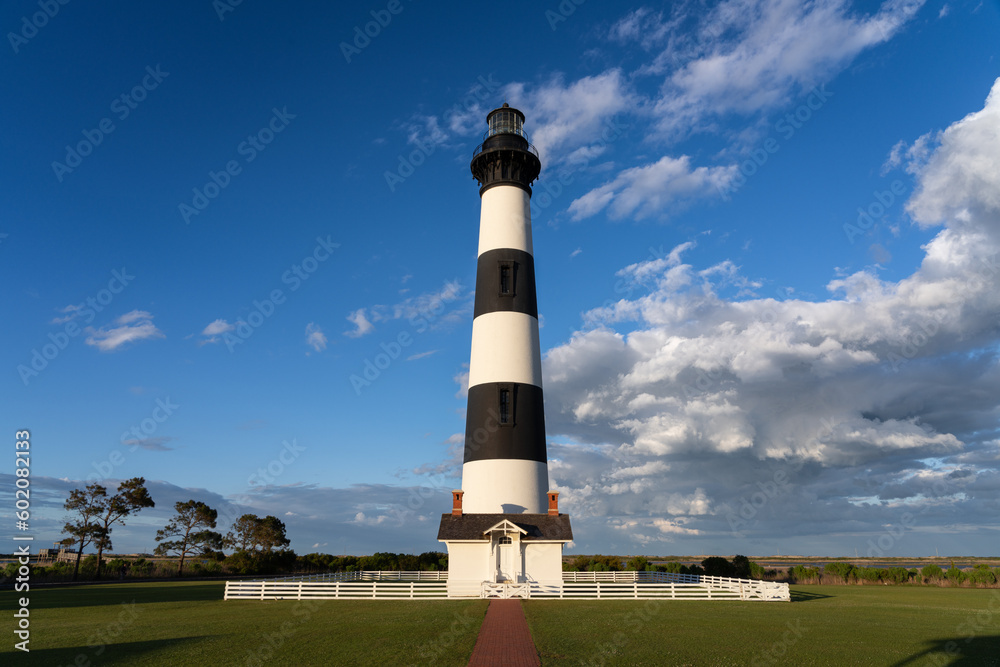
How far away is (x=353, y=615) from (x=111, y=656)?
8169 millimetres

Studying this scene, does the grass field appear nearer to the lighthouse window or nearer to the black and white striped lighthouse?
the black and white striped lighthouse

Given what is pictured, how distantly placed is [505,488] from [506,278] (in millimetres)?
10372

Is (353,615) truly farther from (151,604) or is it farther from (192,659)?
(151,604)

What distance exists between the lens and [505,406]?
A: 27844 mm

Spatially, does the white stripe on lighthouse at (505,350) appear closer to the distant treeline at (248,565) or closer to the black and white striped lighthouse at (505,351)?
the black and white striped lighthouse at (505,351)

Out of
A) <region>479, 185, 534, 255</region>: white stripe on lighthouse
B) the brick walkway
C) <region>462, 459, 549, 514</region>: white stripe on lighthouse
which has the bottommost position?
the brick walkway

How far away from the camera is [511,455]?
27.0 m

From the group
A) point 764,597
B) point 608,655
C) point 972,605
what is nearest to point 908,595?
point 972,605

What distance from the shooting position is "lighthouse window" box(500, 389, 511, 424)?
2750 cm

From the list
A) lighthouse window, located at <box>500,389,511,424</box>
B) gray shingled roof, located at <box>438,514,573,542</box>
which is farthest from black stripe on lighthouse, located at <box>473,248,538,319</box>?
gray shingled roof, located at <box>438,514,573,542</box>

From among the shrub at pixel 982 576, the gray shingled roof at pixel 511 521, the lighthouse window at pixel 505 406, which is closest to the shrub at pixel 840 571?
the shrub at pixel 982 576

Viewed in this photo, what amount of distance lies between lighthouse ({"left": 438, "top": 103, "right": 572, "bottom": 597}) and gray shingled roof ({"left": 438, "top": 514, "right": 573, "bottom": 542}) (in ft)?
0.15

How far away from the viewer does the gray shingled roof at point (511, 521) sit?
25.2m

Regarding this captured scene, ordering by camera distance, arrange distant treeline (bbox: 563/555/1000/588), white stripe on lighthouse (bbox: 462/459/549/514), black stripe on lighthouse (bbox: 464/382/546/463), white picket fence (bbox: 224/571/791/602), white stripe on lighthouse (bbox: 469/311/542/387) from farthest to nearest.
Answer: distant treeline (bbox: 563/555/1000/588) < white stripe on lighthouse (bbox: 469/311/542/387) < black stripe on lighthouse (bbox: 464/382/546/463) < white stripe on lighthouse (bbox: 462/459/549/514) < white picket fence (bbox: 224/571/791/602)
